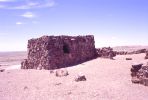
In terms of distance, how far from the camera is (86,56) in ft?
89.8

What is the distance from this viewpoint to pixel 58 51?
24828 mm

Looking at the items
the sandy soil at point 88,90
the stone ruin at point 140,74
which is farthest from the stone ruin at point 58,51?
the stone ruin at point 140,74

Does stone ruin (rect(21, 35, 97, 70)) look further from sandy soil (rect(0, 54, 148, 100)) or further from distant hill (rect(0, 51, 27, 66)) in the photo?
distant hill (rect(0, 51, 27, 66))

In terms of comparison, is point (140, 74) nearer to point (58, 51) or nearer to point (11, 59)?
point (58, 51)

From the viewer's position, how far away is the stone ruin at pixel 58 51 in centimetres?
2452

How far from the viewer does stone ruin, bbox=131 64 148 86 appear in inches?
516

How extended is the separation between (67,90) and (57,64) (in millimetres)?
10999

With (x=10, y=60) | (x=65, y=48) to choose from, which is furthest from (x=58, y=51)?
(x=10, y=60)

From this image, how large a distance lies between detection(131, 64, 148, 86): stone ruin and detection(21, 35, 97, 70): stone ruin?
11.0m

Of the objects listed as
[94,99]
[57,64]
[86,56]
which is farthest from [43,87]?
[86,56]

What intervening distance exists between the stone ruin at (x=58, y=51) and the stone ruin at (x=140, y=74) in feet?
36.1

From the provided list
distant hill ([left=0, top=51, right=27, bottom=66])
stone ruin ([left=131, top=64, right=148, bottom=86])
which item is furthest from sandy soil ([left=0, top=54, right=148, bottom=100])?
distant hill ([left=0, top=51, right=27, bottom=66])

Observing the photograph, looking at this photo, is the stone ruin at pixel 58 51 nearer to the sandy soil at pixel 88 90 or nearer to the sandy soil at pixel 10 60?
the sandy soil at pixel 88 90

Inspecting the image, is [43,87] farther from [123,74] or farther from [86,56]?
[86,56]
